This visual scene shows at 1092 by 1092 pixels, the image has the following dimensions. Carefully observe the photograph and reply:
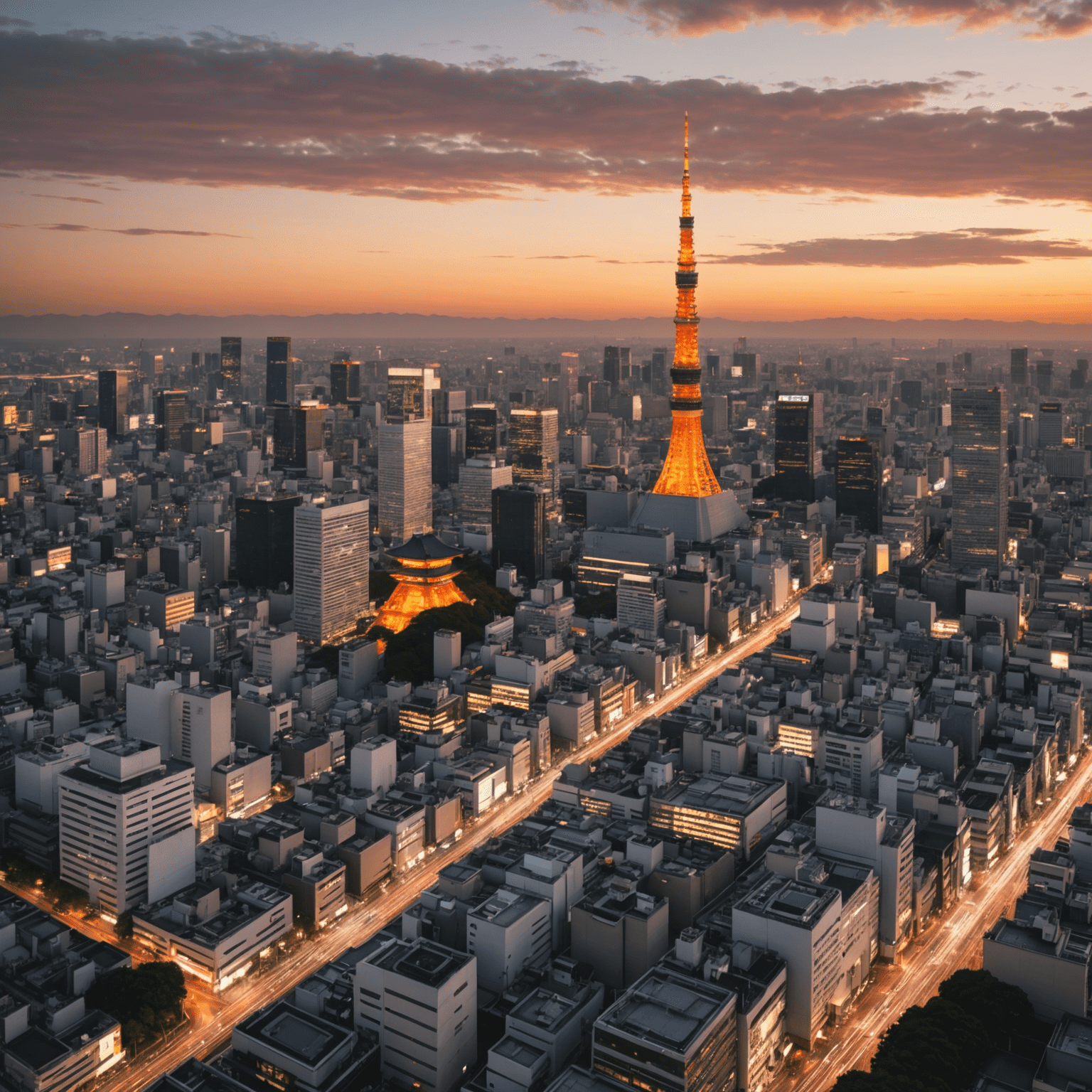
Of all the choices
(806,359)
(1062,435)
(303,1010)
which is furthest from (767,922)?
(806,359)

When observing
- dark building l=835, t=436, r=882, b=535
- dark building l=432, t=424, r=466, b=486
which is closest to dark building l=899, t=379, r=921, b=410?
dark building l=835, t=436, r=882, b=535

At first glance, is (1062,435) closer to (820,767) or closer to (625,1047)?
(820,767)

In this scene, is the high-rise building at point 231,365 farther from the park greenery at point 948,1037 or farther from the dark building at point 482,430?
the park greenery at point 948,1037

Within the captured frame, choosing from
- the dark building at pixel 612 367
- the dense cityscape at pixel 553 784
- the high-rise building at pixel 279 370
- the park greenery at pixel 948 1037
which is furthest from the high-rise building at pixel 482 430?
the park greenery at pixel 948 1037

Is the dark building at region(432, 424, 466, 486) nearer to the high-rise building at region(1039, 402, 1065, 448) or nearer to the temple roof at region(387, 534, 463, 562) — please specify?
the temple roof at region(387, 534, 463, 562)

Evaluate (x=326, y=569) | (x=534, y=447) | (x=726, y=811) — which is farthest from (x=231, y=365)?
(x=726, y=811)

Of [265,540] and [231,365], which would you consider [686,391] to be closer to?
[265,540]
